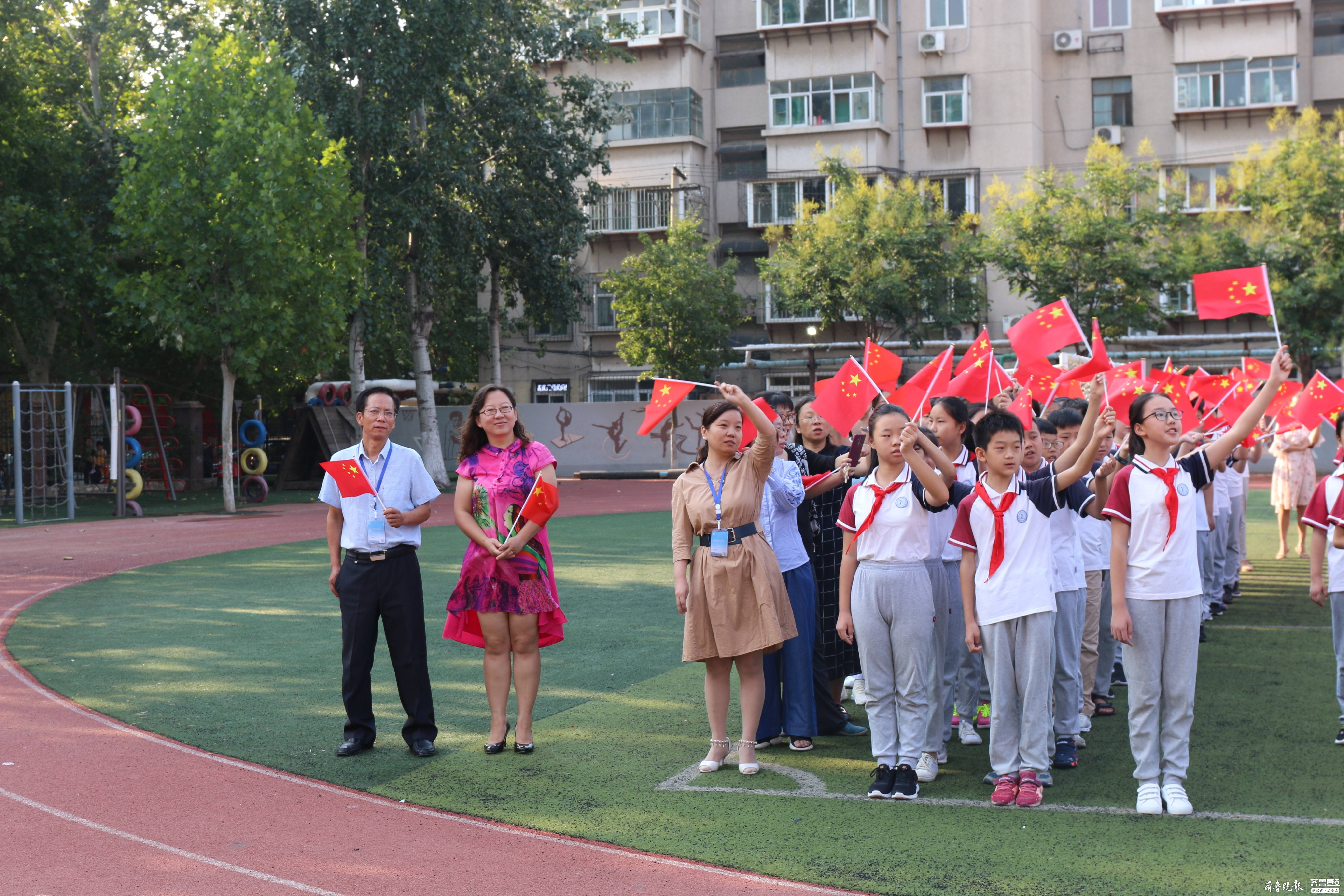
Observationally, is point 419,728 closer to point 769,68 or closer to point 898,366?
point 898,366

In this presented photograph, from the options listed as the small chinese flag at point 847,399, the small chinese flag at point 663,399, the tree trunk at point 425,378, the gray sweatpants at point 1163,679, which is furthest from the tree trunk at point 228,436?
the gray sweatpants at point 1163,679

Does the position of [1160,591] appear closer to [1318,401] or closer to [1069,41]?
[1318,401]

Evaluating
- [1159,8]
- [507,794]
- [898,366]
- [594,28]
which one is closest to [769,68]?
[594,28]

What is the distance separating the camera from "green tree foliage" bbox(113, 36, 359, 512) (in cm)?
2188

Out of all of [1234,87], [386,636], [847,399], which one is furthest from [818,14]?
[386,636]

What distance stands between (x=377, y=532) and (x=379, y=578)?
25 cm

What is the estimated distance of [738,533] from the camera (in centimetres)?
568

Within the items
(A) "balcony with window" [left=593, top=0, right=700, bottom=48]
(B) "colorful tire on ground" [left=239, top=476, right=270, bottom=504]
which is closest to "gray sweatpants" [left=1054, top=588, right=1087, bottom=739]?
(B) "colorful tire on ground" [left=239, top=476, right=270, bottom=504]

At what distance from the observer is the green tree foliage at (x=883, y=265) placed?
3150cm

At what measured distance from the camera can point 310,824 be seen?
5246 millimetres

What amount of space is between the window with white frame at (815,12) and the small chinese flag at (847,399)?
31.9 meters

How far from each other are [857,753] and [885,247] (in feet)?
87.6

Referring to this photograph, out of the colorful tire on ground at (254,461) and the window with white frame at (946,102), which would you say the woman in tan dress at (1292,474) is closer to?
the colorful tire on ground at (254,461)

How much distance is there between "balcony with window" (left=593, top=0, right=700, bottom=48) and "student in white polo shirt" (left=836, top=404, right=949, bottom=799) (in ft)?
111
